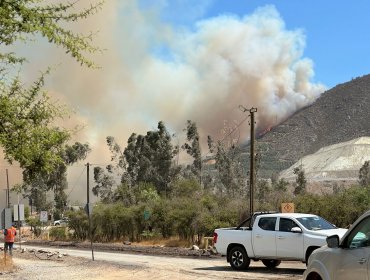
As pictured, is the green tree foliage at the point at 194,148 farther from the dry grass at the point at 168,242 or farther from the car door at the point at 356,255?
the car door at the point at 356,255

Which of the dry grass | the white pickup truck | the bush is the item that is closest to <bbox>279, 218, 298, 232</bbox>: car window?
the white pickup truck

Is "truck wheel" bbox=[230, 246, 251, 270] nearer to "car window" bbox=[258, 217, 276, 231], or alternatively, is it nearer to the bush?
"car window" bbox=[258, 217, 276, 231]

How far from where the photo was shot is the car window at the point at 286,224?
64.2ft

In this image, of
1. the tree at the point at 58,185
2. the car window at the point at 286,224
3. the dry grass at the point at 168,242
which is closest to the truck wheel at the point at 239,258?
the car window at the point at 286,224

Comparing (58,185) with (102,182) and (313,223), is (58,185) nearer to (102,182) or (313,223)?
(102,182)

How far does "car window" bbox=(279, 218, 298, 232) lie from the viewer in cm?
1956

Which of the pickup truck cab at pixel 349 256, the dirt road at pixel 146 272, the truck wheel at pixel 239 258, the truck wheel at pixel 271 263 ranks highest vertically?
the pickup truck cab at pixel 349 256

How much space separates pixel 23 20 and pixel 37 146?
2.25 meters

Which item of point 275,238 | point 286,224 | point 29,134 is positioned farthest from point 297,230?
point 29,134

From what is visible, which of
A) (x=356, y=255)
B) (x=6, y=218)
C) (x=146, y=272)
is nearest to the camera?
(x=356, y=255)

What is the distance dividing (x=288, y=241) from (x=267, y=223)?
1.21 m

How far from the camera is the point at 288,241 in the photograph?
19.3 m

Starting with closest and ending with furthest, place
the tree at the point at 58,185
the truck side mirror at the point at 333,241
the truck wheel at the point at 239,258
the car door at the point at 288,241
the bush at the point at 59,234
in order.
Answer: the truck side mirror at the point at 333,241 < the car door at the point at 288,241 < the truck wheel at the point at 239,258 < the bush at the point at 59,234 < the tree at the point at 58,185

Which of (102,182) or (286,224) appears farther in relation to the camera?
(102,182)
